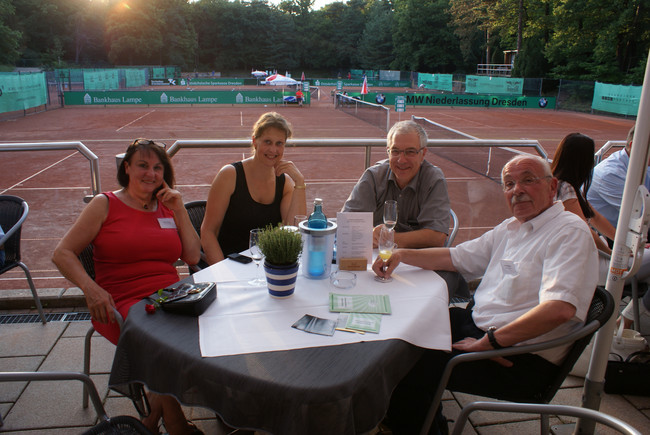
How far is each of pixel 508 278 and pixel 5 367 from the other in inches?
125

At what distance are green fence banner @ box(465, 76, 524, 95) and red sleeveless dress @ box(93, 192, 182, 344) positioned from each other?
35656mm

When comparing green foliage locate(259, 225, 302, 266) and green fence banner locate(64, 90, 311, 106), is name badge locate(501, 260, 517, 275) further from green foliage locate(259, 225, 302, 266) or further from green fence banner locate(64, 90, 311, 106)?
green fence banner locate(64, 90, 311, 106)

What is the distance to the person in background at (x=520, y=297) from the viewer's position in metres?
1.95

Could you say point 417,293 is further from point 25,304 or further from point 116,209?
point 25,304

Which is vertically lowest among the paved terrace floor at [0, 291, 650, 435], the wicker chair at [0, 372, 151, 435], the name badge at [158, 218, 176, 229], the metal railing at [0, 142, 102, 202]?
the paved terrace floor at [0, 291, 650, 435]

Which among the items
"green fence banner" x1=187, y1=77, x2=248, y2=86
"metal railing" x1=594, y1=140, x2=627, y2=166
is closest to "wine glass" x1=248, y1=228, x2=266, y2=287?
"metal railing" x1=594, y1=140, x2=627, y2=166

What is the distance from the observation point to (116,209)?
8.47 feet

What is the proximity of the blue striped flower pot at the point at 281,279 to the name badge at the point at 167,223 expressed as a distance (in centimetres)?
100

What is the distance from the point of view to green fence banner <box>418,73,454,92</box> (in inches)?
1603

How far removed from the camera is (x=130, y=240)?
8.43 ft

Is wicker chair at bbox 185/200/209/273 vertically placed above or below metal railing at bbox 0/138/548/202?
below

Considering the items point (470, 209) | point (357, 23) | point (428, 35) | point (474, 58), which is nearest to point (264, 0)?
point (357, 23)

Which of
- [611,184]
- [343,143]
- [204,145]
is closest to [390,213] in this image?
[343,143]

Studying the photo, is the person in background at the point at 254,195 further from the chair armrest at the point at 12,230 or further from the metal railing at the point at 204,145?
the chair armrest at the point at 12,230
